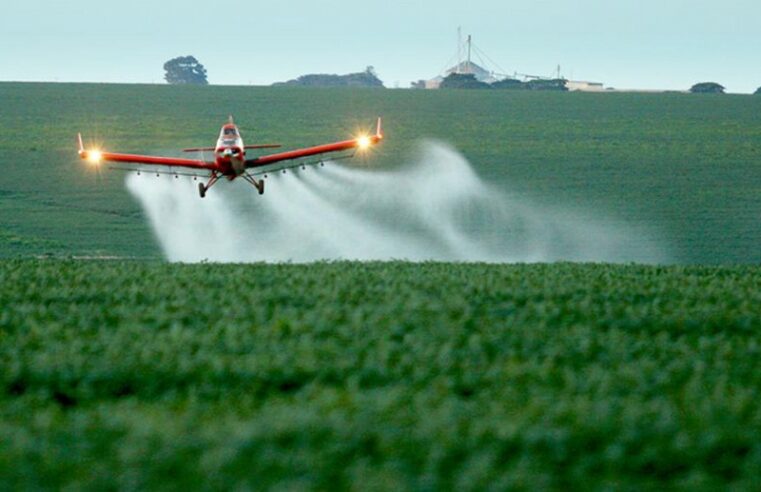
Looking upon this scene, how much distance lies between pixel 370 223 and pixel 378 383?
60277 mm

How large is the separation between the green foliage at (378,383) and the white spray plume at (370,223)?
35.8 m

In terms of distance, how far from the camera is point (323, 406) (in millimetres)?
17766

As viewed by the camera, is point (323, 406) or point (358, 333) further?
point (358, 333)

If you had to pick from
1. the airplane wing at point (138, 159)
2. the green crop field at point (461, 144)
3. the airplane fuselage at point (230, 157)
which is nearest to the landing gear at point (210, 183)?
the airplane wing at point (138, 159)

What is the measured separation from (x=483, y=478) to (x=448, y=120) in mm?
125515

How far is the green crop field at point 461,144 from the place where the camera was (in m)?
78.5

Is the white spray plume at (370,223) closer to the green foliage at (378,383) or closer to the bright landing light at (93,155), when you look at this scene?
the bright landing light at (93,155)

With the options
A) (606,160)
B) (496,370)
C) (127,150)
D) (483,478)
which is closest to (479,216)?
(606,160)

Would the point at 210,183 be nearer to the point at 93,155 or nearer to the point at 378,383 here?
the point at 93,155

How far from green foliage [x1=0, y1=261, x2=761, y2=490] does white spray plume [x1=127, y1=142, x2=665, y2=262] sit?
35837 millimetres

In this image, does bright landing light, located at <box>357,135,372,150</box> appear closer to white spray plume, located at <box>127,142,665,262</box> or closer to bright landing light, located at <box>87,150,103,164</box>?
bright landing light, located at <box>87,150,103,164</box>

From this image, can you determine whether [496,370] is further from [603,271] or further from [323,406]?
[603,271]

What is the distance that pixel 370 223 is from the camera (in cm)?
8025

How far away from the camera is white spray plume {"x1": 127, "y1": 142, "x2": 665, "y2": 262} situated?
230ft
